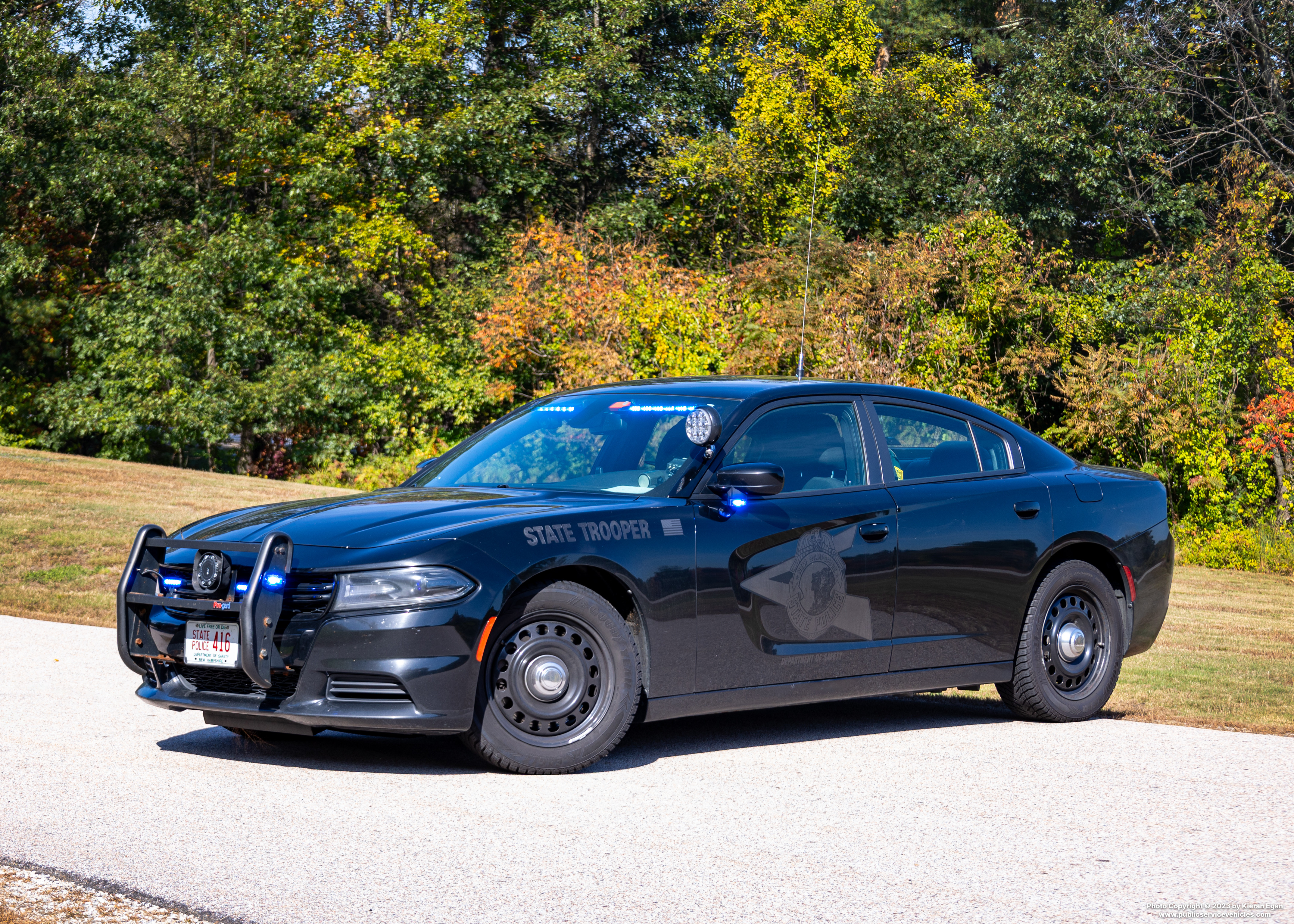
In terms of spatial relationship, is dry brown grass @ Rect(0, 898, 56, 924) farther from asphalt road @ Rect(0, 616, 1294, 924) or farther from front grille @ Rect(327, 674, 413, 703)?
front grille @ Rect(327, 674, 413, 703)

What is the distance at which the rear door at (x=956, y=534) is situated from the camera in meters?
6.91

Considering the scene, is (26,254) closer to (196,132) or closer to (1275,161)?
(196,132)

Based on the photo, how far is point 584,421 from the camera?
700 cm

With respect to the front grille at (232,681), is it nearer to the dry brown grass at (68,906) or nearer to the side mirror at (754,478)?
the dry brown grass at (68,906)

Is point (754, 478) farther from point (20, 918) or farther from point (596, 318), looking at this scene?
point (596, 318)

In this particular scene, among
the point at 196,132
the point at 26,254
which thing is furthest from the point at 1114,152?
the point at 26,254

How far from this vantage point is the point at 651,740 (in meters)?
6.87

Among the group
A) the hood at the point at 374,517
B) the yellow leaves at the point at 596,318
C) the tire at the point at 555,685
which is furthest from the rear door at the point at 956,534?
the yellow leaves at the point at 596,318

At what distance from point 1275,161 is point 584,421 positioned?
82.8ft

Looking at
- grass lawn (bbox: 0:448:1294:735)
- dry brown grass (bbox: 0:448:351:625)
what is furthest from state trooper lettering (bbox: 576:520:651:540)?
dry brown grass (bbox: 0:448:351:625)

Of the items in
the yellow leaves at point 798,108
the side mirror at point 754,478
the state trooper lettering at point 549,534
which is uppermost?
the yellow leaves at point 798,108

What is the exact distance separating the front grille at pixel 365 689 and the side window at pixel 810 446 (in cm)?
188

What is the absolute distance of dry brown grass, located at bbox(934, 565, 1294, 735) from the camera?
8.21 metres

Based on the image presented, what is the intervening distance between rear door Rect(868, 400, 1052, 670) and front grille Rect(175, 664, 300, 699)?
9.24 feet
